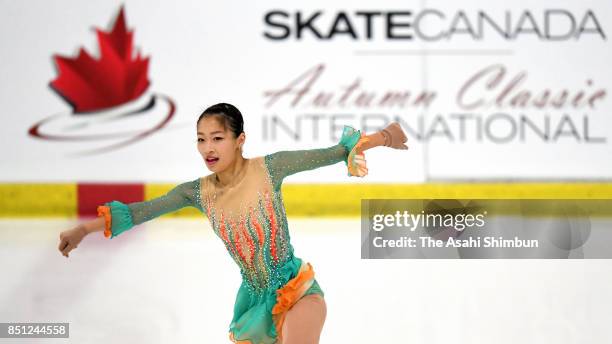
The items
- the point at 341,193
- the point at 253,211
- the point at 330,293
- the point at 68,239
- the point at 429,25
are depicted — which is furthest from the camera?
the point at 341,193

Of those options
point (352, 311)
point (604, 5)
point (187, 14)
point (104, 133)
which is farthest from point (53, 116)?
point (604, 5)

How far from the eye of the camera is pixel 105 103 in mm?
6191

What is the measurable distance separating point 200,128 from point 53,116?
3.90 metres

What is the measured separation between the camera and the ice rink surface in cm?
342

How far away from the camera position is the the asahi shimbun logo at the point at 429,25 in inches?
235

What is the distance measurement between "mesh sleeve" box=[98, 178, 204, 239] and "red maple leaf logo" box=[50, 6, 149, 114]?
11.8ft

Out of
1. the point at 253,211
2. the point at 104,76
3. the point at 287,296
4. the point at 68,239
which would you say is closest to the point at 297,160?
the point at 253,211

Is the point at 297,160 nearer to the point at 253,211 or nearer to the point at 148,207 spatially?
the point at 253,211

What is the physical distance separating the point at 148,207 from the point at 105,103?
3.71 metres

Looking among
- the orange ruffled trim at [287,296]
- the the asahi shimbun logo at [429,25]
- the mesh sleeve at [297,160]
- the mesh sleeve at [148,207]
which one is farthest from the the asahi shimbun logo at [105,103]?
the orange ruffled trim at [287,296]

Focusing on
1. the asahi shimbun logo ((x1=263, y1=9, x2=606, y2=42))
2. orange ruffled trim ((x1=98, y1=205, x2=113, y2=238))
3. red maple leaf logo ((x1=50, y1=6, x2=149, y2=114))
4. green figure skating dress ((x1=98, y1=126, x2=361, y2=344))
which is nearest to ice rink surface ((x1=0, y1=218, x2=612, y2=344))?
green figure skating dress ((x1=98, y1=126, x2=361, y2=344))

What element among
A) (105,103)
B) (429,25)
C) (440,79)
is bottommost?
(105,103)

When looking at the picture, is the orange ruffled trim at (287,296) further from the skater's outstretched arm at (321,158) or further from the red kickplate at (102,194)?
the red kickplate at (102,194)

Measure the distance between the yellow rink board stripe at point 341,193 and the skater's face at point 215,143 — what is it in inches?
136
